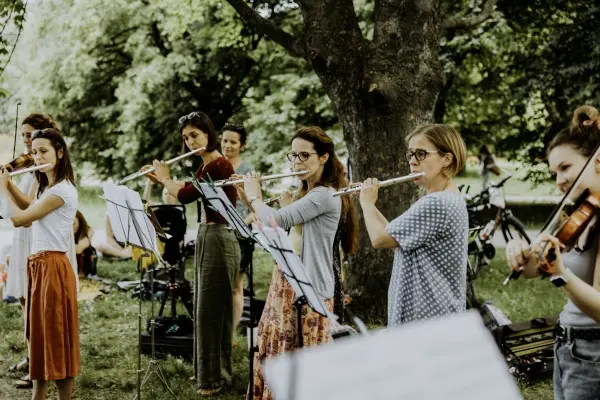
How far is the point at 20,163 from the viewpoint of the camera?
4672mm

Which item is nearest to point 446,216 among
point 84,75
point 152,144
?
point 152,144

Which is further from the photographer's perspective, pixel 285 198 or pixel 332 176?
pixel 285 198

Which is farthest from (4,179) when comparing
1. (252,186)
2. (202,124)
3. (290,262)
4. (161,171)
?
(290,262)

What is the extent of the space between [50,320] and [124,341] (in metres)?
2.16

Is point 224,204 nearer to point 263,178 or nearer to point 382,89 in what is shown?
→ point 263,178

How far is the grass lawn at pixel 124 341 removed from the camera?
16.1ft

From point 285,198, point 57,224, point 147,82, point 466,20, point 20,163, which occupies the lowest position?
point 57,224

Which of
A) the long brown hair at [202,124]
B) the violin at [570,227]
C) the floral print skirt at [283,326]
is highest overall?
the long brown hair at [202,124]

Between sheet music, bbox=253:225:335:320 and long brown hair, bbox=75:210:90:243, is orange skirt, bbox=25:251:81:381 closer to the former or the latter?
sheet music, bbox=253:225:335:320

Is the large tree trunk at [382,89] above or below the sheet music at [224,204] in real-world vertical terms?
above

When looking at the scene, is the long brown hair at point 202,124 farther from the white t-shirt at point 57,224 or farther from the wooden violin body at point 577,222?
the wooden violin body at point 577,222

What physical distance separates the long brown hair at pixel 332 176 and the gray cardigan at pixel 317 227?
0.35ft

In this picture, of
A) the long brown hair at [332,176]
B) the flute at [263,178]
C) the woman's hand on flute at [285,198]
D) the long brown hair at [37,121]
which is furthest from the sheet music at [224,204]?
the long brown hair at [37,121]

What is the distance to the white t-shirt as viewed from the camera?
4.15m
